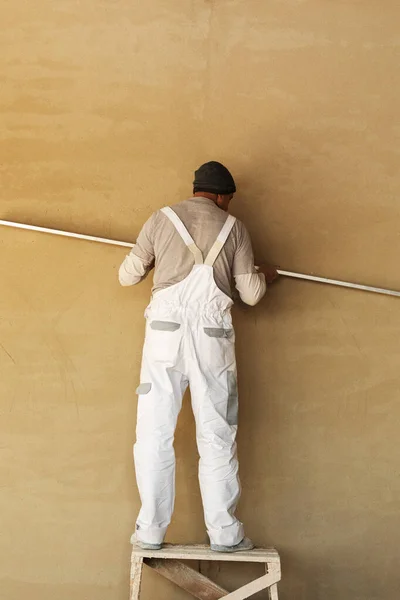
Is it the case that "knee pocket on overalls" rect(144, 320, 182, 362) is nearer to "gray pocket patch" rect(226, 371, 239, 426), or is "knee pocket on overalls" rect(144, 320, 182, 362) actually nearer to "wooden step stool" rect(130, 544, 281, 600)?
"gray pocket patch" rect(226, 371, 239, 426)

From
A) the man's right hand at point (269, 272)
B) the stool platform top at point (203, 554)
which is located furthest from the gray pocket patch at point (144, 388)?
the man's right hand at point (269, 272)

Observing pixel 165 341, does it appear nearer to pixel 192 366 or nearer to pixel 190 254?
pixel 192 366

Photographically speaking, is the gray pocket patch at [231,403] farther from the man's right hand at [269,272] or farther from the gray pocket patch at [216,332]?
the man's right hand at [269,272]

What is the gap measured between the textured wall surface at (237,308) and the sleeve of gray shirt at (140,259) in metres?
0.24

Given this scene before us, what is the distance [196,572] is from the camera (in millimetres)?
3215

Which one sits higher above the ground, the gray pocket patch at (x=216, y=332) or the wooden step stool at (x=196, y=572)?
the gray pocket patch at (x=216, y=332)

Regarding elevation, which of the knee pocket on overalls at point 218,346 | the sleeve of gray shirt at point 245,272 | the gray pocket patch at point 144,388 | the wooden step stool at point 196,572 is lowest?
the wooden step stool at point 196,572

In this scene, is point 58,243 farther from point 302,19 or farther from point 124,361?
point 302,19

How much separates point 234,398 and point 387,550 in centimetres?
106

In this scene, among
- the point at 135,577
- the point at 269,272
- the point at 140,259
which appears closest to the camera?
the point at 135,577

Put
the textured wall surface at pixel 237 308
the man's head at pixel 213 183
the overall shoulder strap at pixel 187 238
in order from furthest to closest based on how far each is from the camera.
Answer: the textured wall surface at pixel 237 308 < the man's head at pixel 213 183 < the overall shoulder strap at pixel 187 238

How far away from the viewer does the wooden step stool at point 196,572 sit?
297 centimetres

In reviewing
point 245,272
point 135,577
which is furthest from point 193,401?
point 135,577

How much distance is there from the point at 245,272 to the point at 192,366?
18.5 inches
